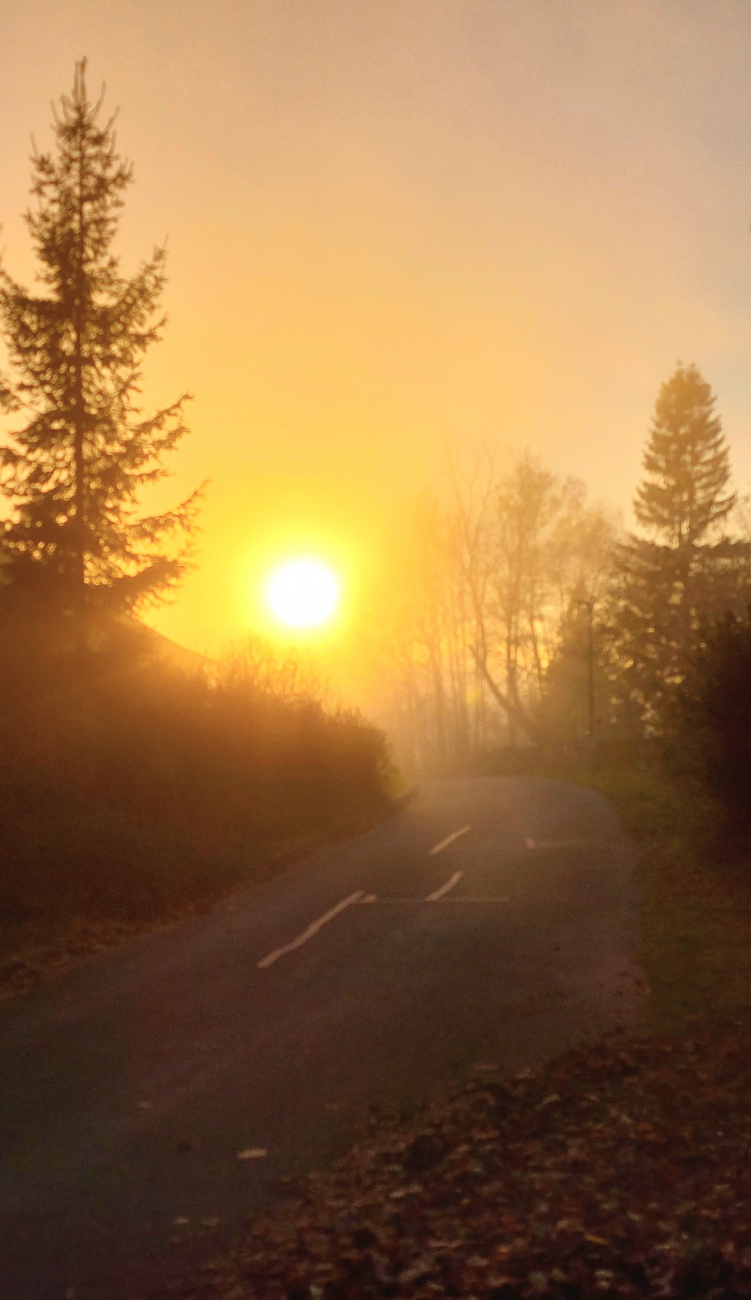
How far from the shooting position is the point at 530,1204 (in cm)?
562

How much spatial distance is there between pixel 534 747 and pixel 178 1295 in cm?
6589

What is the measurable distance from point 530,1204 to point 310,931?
8735mm

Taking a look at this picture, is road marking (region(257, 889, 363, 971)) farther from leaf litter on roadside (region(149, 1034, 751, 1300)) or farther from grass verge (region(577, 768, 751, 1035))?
leaf litter on roadside (region(149, 1034, 751, 1300))

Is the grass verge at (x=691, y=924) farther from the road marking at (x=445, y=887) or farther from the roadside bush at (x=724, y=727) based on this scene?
the road marking at (x=445, y=887)

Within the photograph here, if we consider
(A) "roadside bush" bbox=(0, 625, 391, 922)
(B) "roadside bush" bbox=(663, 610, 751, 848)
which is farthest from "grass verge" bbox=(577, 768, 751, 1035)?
(A) "roadside bush" bbox=(0, 625, 391, 922)

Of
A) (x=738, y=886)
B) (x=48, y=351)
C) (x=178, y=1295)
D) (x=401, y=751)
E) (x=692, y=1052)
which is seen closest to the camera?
(x=178, y=1295)

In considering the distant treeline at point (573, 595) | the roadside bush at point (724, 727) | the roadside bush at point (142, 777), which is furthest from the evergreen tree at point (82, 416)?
the distant treeline at point (573, 595)

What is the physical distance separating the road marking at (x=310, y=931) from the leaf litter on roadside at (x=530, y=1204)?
197 inches

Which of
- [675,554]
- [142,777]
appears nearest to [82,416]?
[142,777]

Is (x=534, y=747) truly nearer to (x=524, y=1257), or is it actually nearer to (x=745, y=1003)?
→ (x=745, y=1003)

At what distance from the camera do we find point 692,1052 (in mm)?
8445

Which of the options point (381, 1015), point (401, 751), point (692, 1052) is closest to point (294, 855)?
point (381, 1015)

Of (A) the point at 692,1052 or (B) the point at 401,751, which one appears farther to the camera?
(B) the point at 401,751

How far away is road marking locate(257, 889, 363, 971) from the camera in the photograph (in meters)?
12.5
